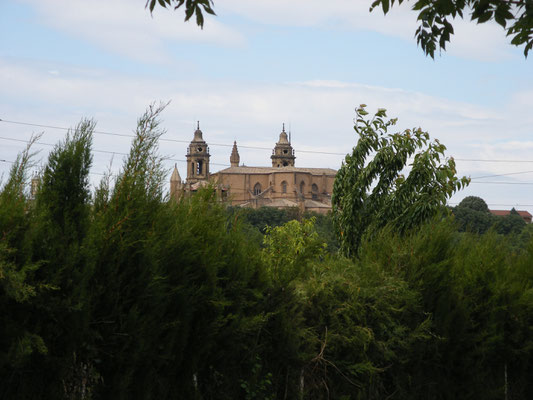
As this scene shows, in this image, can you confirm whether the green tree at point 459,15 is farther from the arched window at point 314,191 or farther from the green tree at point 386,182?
the arched window at point 314,191

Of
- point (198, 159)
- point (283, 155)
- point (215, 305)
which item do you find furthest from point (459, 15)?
point (283, 155)

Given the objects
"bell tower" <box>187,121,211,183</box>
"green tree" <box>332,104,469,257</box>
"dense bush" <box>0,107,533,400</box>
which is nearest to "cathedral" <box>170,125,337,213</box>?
"bell tower" <box>187,121,211,183</box>

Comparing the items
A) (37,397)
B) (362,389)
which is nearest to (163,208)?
(37,397)

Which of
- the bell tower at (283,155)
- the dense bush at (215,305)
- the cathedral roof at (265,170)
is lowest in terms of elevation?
the dense bush at (215,305)

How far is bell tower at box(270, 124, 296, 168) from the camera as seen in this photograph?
154250 mm

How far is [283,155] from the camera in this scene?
154 metres

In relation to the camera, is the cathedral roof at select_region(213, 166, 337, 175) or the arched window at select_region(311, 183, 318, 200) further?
the arched window at select_region(311, 183, 318, 200)

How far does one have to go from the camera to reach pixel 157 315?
18.7 ft

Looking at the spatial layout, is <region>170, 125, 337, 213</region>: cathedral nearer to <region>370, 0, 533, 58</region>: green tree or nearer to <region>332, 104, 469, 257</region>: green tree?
<region>332, 104, 469, 257</region>: green tree

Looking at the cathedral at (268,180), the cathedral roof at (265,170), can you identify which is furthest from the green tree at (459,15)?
the cathedral roof at (265,170)

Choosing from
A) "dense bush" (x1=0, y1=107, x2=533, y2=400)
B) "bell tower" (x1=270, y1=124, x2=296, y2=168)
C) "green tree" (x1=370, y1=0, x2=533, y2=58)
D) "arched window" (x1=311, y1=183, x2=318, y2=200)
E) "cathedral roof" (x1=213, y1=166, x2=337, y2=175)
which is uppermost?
"bell tower" (x1=270, y1=124, x2=296, y2=168)

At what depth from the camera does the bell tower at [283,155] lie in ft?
506

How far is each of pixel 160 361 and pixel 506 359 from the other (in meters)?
5.05

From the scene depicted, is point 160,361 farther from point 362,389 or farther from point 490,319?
point 490,319
